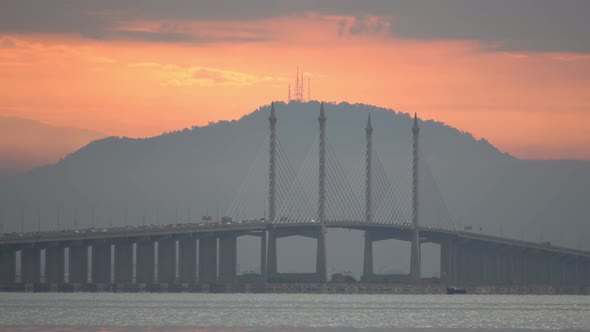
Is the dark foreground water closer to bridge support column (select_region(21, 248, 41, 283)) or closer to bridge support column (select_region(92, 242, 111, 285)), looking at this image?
bridge support column (select_region(21, 248, 41, 283))

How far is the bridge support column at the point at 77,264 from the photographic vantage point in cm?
19275

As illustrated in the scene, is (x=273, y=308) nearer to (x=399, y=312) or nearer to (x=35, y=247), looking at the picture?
(x=399, y=312)

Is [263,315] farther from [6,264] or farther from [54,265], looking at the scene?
[54,265]

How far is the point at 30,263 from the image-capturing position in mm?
187375

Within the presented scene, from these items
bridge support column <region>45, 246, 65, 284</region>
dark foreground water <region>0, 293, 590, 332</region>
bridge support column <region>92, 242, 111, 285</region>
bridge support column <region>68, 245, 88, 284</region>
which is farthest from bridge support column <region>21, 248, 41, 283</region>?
bridge support column <region>92, 242, 111, 285</region>

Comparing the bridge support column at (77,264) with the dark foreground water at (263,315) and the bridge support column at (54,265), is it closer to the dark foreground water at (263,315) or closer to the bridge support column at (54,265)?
the bridge support column at (54,265)

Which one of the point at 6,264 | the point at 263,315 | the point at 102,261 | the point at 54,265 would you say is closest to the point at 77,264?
the point at 54,265

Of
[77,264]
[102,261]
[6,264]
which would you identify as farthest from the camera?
[102,261]

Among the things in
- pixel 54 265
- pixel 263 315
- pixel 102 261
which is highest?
pixel 102 261

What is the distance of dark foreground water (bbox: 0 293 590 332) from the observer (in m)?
113

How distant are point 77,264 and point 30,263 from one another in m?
7.46

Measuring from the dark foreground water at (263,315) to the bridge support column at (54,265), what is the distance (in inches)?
361

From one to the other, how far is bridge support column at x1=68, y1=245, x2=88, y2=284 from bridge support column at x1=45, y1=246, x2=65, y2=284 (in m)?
1.12

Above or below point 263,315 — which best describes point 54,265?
above
